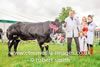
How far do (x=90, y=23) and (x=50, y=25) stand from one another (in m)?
1.57

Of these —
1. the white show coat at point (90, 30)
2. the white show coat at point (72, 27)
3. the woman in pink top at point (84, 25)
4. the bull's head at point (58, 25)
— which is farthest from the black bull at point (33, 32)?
the white show coat at point (90, 30)

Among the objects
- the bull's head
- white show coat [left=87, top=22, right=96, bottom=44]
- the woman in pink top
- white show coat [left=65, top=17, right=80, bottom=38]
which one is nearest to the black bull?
the bull's head

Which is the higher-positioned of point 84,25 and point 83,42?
point 84,25

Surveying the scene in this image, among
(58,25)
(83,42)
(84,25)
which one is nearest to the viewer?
(58,25)

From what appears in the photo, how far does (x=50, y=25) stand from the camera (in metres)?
5.29

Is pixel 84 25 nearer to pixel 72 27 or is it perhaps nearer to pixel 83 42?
pixel 72 27

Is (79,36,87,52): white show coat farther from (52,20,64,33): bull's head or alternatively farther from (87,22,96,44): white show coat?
(52,20,64,33): bull's head

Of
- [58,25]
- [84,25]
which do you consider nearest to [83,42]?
[84,25]

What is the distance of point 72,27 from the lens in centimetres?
573

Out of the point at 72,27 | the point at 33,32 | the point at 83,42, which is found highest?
the point at 72,27

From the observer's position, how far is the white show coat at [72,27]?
18.6 ft

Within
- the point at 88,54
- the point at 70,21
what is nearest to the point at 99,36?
the point at 88,54

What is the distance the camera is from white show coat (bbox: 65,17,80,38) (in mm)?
5668

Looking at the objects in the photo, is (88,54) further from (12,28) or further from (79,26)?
(12,28)
